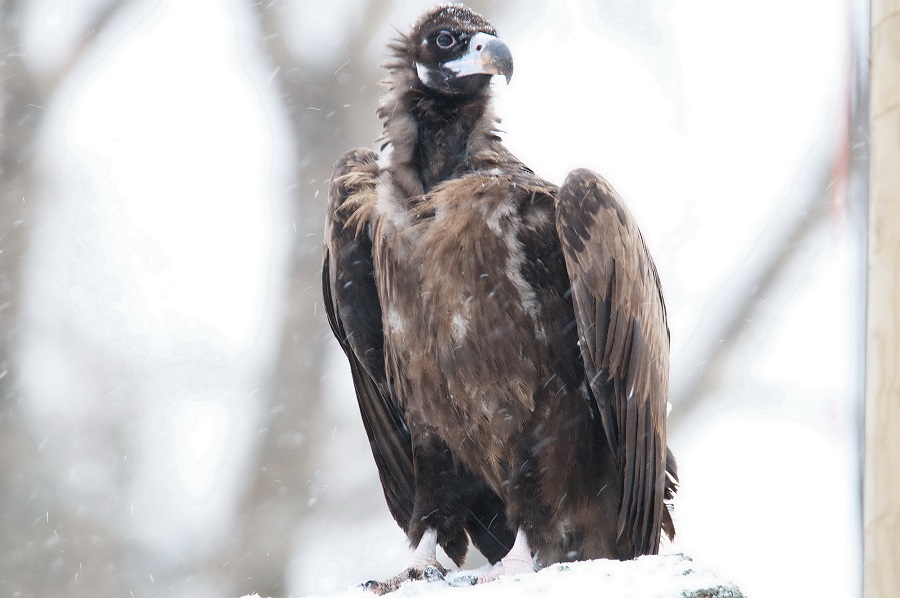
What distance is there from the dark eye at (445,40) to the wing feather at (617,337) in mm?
767

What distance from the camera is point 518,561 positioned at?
11.3ft

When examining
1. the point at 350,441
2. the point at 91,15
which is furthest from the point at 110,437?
the point at 91,15

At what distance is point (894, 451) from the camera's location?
4.90 feet

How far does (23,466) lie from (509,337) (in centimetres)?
524

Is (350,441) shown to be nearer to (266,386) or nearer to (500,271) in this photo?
(266,386)

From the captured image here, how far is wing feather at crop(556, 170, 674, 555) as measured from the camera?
11.3ft

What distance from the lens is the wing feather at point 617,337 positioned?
3.45 metres

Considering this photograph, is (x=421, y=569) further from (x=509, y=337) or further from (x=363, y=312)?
(x=363, y=312)

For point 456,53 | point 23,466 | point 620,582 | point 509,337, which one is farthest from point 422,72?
point 23,466

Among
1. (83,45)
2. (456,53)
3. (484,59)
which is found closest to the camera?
(484,59)

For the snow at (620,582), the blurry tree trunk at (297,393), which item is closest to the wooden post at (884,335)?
the snow at (620,582)

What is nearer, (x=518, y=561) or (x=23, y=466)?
(x=518, y=561)

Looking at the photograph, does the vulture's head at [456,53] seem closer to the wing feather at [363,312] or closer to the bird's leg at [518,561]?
the wing feather at [363,312]

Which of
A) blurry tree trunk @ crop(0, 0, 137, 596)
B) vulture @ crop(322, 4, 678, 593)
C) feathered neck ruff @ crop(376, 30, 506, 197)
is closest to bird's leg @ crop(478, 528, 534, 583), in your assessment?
vulture @ crop(322, 4, 678, 593)
